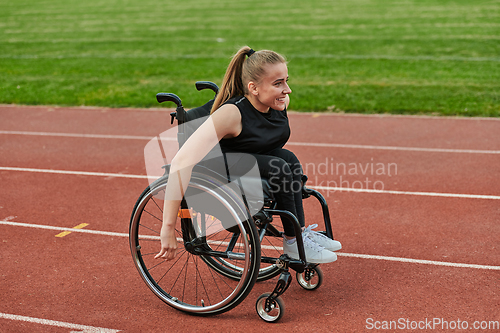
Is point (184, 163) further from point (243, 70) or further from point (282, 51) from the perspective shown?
point (282, 51)

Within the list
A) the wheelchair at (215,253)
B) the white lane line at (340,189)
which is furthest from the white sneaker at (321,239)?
the white lane line at (340,189)

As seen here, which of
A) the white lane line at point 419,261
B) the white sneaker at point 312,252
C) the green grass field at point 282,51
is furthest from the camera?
the green grass field at point 282,51

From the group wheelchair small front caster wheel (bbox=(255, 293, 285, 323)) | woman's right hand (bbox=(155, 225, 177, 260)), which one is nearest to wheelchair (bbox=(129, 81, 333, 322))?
wheelchair small front caster wheel (bbox=(255, 293, 285, 323))

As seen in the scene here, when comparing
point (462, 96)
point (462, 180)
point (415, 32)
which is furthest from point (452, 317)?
point (415, 32)

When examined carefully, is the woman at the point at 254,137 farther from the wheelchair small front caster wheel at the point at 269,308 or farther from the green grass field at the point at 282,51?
the green grass field at the point at 282,51

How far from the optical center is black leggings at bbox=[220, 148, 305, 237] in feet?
8.86

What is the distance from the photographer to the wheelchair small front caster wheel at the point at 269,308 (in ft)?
9.17

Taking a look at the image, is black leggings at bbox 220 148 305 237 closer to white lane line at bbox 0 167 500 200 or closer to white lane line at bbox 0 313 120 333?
white lane line at bbox 0 313 120 333

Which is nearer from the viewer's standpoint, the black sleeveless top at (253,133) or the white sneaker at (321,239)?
the black sleeveless top at (253,133)

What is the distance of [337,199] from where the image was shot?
15.6ft

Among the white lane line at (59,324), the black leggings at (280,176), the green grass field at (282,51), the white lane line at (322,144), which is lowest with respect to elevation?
the green grass field at (282,51)

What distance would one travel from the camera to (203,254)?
2.96m

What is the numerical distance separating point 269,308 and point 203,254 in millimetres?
476

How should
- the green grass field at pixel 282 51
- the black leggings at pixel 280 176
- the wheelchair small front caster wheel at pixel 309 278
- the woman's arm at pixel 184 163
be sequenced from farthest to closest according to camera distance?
the green grass field at pixel 282 51, the wheelchair small front caster wheel at pixel 309 278, the black leggings at pixel 280 176, the woman's arm at pixel 184 163
